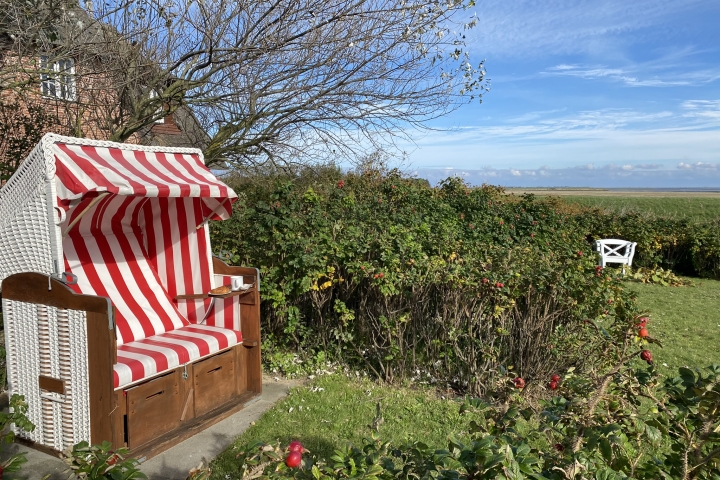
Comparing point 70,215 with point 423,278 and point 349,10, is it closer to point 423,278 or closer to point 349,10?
point 423,278

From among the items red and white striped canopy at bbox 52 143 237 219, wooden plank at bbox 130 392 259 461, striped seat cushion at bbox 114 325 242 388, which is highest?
red and white striped canopy at bbox 52 143 237 219

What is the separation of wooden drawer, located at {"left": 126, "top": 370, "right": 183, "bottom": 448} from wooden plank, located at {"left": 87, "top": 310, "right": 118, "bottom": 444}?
0.56 ft

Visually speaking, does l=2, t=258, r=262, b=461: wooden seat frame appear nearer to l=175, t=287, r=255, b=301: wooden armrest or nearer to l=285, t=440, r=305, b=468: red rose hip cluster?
l=175, t=287, r=255, b=301: wooden armrest

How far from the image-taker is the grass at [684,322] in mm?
5871

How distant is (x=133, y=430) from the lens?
3.31m

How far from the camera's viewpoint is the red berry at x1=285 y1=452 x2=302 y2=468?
1.45 m

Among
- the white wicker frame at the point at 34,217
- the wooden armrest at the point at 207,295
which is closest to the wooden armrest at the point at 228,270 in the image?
the wooden armrest at the point at 207,295

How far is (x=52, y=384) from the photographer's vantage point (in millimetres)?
3295

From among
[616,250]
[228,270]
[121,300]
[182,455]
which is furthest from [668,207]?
[182,455]

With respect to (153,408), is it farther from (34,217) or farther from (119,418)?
(34,217)

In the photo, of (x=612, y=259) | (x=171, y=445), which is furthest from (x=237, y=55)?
(x=612, y=259)

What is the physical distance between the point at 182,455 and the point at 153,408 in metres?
0.35

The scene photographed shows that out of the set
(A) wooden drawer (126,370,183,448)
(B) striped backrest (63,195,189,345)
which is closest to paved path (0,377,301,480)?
(A) wooden drawer (126,370,183,448)

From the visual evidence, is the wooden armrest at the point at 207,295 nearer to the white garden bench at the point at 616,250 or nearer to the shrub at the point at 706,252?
the white garden bench at the point at 616,250
